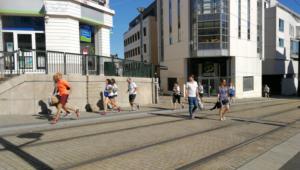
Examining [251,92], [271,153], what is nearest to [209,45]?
[251,92]

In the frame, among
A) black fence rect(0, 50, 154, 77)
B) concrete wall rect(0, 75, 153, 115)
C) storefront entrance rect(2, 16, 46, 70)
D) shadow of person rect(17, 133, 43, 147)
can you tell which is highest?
storefront entrance rect(2, 16, 46, 70)

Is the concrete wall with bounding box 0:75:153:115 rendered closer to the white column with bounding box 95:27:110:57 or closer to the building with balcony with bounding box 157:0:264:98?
the white column with bounding box 95:27:110:57

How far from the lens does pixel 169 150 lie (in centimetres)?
739

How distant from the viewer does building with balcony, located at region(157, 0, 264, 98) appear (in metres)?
38.8

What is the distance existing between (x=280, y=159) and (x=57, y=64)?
10521mm

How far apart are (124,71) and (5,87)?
25.6ft

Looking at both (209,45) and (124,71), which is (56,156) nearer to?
(124,71)

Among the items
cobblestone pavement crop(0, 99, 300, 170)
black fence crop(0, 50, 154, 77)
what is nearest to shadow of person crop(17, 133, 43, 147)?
cobblestone pavement crop(0, 99, 300, 170)

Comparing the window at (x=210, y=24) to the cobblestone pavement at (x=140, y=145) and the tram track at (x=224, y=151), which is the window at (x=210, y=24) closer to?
the cobblestone pavement at (x=140, y=145)

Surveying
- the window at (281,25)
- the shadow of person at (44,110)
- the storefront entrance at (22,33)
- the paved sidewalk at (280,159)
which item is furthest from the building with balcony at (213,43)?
the paved sidewalk at (280,159)

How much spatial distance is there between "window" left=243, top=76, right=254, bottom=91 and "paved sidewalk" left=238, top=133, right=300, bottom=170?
Result: 3522 cm

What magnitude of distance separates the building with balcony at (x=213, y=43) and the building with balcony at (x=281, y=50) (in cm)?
989

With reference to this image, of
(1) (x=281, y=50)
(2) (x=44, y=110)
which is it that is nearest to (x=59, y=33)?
(2) (x=44, y=110)

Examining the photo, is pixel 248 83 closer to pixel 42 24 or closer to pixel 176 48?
pixel 176 48
